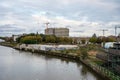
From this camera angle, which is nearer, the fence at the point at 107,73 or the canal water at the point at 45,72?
the fence at the point at 107,73

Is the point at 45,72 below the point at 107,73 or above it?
below

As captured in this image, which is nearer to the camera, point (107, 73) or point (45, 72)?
point (107, 73)

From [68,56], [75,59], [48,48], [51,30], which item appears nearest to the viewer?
[75,59]

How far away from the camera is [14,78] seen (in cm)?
2516

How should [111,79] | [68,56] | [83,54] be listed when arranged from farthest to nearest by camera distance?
[68,56] → [83,54] → [111,79]

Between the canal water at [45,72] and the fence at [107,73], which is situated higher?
the fence at [107,73]

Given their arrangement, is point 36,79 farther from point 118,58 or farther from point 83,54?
point 83,54

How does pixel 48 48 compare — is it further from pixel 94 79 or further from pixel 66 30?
pixel 66 30

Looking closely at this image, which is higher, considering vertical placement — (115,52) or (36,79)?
(115,52)

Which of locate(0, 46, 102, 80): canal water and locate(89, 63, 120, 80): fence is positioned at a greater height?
locate(89, 63, 120, 80): fence

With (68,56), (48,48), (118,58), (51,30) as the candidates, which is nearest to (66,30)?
(51,30)

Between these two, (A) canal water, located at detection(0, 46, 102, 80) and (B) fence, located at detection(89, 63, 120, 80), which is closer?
(B) fence, located at detection(89, 63, 120, 80)

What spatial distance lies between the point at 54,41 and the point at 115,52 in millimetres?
69842

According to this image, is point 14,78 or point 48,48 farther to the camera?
point 48,48
